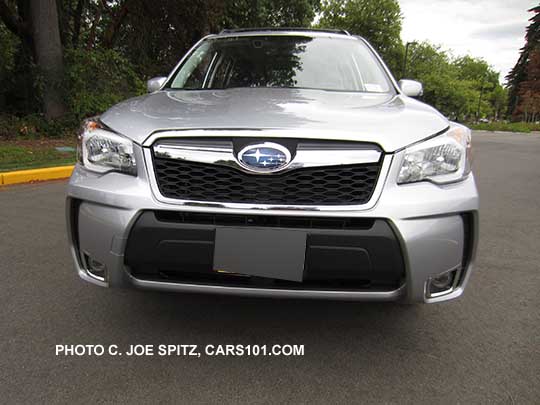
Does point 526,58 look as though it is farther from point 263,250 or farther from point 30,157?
point 263,250

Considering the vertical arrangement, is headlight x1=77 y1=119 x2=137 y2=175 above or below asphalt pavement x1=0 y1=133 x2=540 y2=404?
above

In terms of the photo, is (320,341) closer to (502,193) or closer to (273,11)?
(502,193)

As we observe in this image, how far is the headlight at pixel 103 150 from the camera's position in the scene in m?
1.86

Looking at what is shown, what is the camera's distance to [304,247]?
1670mm

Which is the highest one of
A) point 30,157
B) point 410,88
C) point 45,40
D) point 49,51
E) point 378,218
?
point 45,40

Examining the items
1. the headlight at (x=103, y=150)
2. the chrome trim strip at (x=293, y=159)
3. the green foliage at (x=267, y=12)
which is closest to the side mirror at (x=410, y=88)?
the chrome trim strip at (x=293, y=159)

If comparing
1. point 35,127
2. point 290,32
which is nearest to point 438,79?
point 35,127

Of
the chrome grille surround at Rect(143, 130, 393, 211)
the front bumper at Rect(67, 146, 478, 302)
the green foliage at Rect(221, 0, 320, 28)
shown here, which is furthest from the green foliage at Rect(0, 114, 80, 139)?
the chrome grille surround at Rect(143, 130, 393, 211)

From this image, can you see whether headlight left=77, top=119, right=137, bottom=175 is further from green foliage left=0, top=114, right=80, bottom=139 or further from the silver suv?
green foliage left=0, top=114, right=80, bottom=139

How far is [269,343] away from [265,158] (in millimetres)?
900

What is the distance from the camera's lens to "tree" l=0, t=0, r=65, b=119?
9531mm

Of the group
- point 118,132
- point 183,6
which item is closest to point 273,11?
point 183,6

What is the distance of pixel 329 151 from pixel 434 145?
464 mm

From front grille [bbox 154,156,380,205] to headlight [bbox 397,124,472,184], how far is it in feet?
0.47
